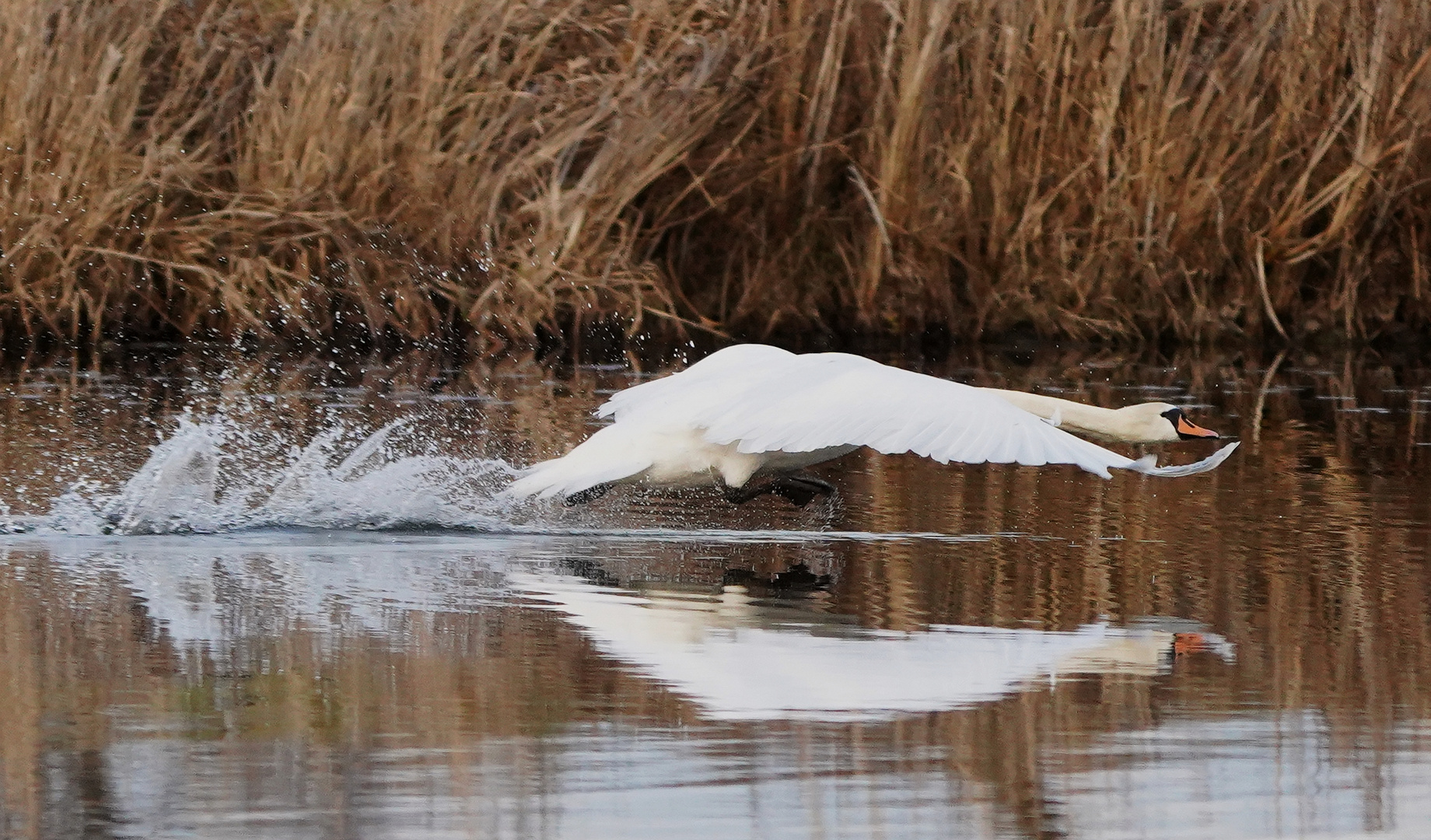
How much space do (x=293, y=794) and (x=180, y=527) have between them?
3130 mm

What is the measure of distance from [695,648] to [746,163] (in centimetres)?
939

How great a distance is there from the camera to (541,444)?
9.09 metres

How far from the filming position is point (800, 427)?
6582 mm

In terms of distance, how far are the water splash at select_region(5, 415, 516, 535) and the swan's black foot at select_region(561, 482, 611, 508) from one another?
0.72 ft

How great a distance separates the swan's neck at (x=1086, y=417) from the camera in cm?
723

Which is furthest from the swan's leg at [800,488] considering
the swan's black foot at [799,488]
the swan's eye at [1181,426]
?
the swan's eye at [1181,426]

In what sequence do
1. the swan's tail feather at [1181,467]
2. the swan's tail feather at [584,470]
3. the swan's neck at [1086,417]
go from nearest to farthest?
the swan's tail feather at [1181,467]
the swan's tail feather at [584,470]
the swan's neck at [1086,417]

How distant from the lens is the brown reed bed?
43.3 ft

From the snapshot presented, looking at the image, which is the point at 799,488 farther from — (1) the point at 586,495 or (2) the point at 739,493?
(1) the point at 586,495

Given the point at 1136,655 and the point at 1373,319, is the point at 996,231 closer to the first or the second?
the point at 1373,319

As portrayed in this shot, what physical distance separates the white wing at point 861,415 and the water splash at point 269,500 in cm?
74

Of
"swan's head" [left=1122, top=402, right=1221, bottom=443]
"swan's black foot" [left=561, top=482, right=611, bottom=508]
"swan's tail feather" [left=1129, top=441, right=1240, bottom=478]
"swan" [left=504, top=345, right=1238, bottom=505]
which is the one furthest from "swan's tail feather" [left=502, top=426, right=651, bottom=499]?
"swan's tail feather" [left=1129, top=441, right=1240, bottom=478]

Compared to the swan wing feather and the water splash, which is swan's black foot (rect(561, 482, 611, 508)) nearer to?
the water splash

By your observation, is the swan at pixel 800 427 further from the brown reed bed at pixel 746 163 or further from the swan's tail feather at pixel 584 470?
the brown reed bed at pixel 746 163
